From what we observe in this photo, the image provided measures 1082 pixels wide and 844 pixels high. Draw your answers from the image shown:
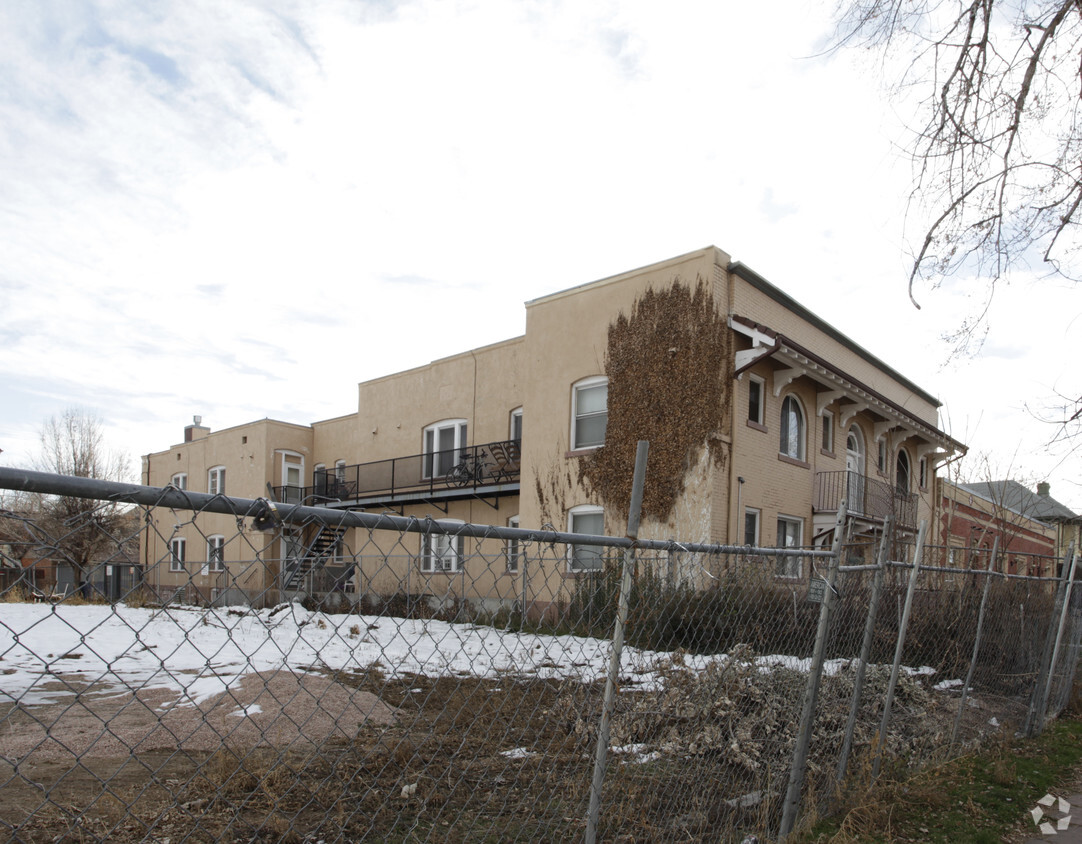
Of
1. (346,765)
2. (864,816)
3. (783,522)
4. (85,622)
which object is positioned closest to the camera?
(864,816)

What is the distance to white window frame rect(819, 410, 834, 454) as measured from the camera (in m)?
19.3

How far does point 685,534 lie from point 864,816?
11331mm

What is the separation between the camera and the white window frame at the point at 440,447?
22422mm

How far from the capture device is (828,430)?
64.0 feet

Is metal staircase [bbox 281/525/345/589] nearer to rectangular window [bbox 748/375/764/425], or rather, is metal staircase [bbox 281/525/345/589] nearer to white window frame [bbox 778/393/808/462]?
rectangular window [bbox 748/375/764/425]

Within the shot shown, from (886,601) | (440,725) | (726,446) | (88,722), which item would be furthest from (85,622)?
(886,601)

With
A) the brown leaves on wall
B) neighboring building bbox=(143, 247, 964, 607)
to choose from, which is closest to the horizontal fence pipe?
neighboring building bbox=(143, 247, 964, 607)

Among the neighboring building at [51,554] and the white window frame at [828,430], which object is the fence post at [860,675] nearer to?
the neighboring building at [51,554]

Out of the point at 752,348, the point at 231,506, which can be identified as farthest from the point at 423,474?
the point at 231,506

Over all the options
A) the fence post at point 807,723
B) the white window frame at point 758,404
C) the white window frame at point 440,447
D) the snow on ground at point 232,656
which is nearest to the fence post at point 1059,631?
the snow on ground at point 232,656

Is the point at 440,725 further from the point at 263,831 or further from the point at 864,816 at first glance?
the point at 864,816

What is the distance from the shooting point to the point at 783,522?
17859mm

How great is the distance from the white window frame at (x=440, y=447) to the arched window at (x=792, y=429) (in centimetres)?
863

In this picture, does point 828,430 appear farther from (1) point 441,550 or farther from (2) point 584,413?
(1) point 441,550
